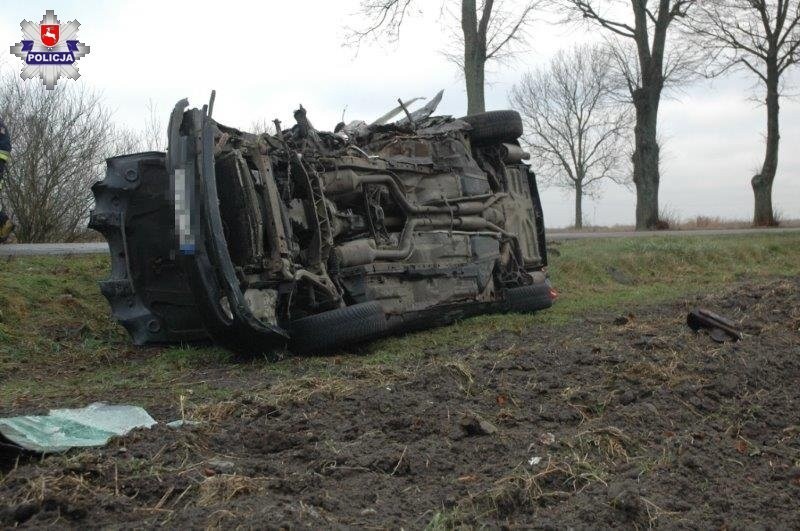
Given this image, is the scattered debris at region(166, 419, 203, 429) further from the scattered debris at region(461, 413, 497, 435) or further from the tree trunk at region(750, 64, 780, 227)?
the tree trunk at region(750, 64, 780, 227)

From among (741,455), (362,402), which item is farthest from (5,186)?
(741,455)

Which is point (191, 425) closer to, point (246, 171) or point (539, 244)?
point (246, 171)

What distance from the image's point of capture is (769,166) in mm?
27234

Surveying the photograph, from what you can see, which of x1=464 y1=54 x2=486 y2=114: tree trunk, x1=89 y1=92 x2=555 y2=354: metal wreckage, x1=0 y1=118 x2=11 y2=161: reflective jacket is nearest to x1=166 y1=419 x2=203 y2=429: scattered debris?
x1=89 y1=92 x2=555 y2=354: metal wreckage

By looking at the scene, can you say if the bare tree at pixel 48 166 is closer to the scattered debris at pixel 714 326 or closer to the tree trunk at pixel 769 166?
the scattered debris at pixel 714 326

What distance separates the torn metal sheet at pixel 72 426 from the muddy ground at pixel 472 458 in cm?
16

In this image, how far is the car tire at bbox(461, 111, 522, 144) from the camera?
10016mm

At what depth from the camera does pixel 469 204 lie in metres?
9.34

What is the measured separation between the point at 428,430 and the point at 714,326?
3968mm

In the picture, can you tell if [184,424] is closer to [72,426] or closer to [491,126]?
[72,426]

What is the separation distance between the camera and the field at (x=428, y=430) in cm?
318

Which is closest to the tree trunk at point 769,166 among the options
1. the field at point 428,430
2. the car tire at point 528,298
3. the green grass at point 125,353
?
the green grass at point 125,353

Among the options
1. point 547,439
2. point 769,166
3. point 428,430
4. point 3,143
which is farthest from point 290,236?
point 769,166

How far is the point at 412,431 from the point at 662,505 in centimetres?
127
